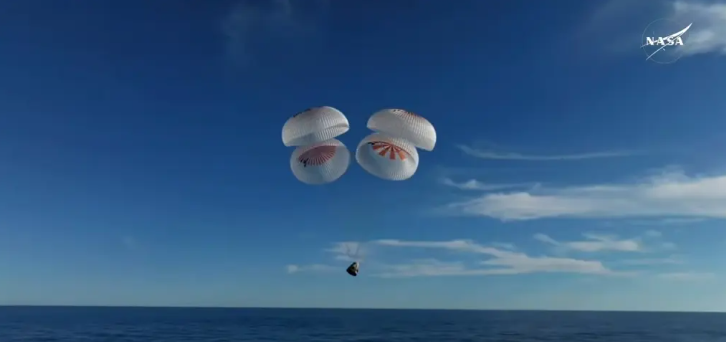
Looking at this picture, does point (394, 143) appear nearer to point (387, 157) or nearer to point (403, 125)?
point (387, 157)

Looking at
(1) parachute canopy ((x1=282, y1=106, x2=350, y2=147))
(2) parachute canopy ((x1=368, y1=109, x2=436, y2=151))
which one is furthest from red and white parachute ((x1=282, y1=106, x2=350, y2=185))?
(2) parachute canopy ((x1=368, y1=109, x2=436, y2=151))

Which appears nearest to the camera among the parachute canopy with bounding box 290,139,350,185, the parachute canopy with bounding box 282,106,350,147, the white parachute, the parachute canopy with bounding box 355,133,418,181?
the parachute canopy with bounding box 282,106,350,147

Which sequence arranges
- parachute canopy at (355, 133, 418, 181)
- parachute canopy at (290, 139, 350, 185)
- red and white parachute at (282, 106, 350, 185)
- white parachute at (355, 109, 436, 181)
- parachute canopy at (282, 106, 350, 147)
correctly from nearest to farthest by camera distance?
parachute canopy at (282, 106, 350, 147) → red and white parachute at (282, 106, 350, 185) → white parachute at (355, 109, 436, 181) → parachute canopy at (355, 133, 418, 181) → parachute canopy at (290, 139, 350, 185)

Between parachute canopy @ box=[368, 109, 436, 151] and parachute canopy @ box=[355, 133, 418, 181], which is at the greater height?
parachute canopy @ box=[368, 109, 436, 151]

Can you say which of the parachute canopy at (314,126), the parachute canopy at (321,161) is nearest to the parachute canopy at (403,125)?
the parachute canopy at (314,126)

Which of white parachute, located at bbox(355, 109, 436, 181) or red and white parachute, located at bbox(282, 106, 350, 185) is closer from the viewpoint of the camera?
red and white parachute, located at bbox(282, 106, 350, 185)

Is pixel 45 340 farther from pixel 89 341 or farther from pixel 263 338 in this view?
pixel 263 338

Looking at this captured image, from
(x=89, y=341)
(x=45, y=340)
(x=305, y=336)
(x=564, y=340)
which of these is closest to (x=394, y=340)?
(x=305, y=336)

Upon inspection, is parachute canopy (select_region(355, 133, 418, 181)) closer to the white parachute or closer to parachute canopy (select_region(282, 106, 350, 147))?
the white parachute

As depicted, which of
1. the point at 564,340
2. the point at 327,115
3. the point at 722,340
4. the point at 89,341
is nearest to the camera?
the point at 327,115
